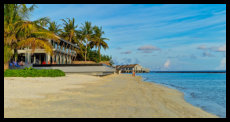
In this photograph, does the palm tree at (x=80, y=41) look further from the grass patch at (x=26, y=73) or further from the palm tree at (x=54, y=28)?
the grass patch at (x=26, y=73)

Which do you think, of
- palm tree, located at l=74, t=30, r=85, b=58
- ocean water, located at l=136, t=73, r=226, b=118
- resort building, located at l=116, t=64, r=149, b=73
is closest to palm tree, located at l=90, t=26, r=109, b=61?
palm tree, located at l=74, t=30, r=85, b=58

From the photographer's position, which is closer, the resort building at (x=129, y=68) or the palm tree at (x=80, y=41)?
the palm tree at (x=80, y=41)

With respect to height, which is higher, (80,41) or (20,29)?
(80,41)

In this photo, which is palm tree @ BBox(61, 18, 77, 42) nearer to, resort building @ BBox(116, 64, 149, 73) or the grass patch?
the grass patch

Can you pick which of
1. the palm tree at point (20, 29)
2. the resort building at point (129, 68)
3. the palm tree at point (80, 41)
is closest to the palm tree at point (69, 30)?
the palm tree at point (80, 41)

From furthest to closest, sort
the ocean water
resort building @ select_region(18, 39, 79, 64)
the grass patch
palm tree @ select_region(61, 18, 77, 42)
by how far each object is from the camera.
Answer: palm tree @ select_region(61, 18, 77, 42), resort building @ select_region(18, 39, 79, 64), the grass patch, the ocean water

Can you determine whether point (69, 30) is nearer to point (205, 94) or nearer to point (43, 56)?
point (43, 56)

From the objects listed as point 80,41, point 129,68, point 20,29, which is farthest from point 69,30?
point 129,68

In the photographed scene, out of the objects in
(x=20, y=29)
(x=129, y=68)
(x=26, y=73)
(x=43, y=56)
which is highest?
(x=20, y=29)

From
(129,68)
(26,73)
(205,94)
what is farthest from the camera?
(129,68)

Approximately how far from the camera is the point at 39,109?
556 centimetres

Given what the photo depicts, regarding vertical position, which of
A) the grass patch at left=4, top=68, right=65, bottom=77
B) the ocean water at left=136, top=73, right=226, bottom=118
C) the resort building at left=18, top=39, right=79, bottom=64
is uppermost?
the resort building at left=18, top=39, right=79, bottom=64

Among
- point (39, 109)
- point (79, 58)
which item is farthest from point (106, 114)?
point (79, 58)
